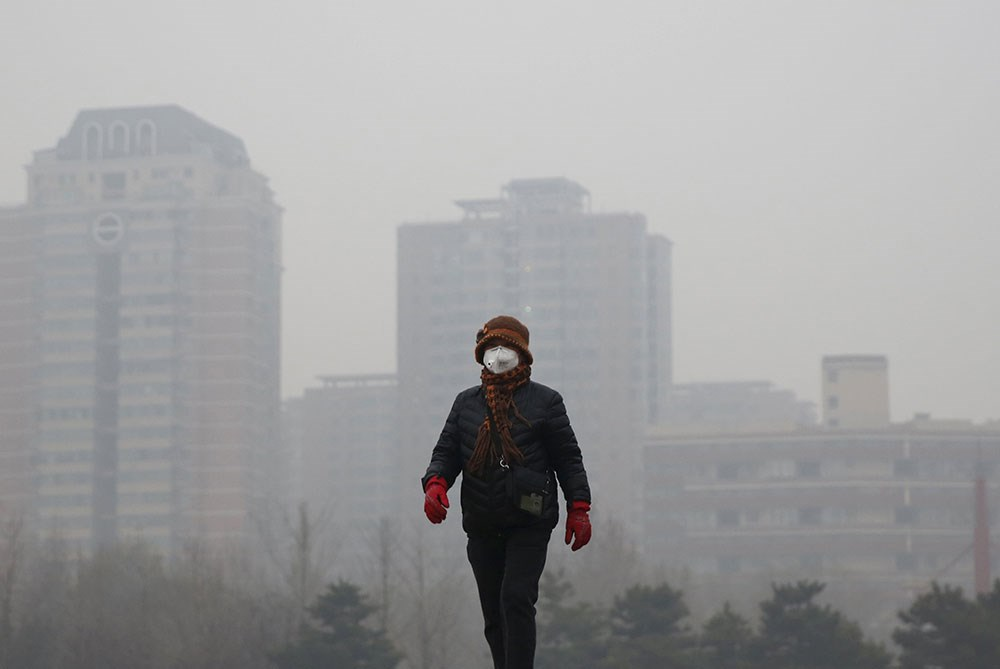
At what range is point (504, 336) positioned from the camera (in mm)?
7105

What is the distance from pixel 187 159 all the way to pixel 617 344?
44.8 metres

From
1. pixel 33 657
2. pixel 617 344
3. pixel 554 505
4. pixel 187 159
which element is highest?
pixel 187 159

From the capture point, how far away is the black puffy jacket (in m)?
7.00

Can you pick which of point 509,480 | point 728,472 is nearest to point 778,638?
point 509,480

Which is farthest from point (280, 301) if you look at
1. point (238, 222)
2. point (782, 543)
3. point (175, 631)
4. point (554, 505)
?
Result: point (554, 505)

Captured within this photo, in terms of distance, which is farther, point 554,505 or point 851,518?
point 851,518

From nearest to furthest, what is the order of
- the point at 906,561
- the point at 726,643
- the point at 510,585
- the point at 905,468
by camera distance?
the point at 510,585, the point at 726,643, the point at 906,561, the point at 905,468

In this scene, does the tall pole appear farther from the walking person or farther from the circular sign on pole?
the circular sign on pole

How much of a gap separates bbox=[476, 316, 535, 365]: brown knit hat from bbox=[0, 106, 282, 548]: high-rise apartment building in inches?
5468

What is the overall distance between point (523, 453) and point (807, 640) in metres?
33.9

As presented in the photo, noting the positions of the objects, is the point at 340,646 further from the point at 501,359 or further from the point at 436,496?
the point at 501,359

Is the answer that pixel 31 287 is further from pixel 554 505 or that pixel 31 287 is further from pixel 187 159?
pixel 554 505

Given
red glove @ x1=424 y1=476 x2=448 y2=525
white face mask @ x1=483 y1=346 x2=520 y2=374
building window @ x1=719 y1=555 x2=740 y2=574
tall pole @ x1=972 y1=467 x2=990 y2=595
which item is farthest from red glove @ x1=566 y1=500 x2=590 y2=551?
building window @ x1=719 y1=555 x2=740 y2=574

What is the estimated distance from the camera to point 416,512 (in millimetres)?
153875
